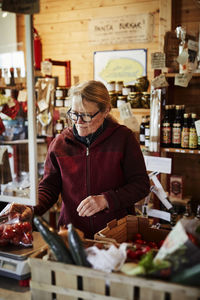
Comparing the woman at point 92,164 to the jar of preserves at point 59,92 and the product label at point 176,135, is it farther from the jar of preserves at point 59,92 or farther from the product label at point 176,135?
the jar of preserves at point 59,92

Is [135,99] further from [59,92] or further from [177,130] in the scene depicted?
[59,92]

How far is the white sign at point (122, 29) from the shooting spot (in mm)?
3945

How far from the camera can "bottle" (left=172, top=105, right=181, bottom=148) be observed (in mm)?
3061

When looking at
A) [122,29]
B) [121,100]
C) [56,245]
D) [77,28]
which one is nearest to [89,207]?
[56,245]

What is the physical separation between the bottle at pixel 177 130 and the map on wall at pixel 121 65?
1.02m

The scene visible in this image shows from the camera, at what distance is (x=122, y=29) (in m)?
4.11

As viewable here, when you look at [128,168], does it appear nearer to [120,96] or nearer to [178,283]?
[178,283]

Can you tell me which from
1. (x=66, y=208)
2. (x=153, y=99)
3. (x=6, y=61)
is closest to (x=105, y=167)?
(x=66, y=208)

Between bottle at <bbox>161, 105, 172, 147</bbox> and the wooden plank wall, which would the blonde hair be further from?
the wooden plank wall

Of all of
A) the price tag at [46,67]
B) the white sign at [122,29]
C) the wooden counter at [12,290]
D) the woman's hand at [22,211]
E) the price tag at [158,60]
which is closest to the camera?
the wooden counter at [12,290]

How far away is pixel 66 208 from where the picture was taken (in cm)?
198

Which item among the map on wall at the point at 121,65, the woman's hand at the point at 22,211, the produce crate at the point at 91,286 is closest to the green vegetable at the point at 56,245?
the produce crate at the point at 91,286

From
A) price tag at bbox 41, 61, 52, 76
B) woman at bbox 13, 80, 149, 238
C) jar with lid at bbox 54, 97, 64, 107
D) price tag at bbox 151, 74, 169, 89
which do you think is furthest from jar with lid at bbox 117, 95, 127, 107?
woman at bbox 13, 80, 149, 238

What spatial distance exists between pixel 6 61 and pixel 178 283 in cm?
126
